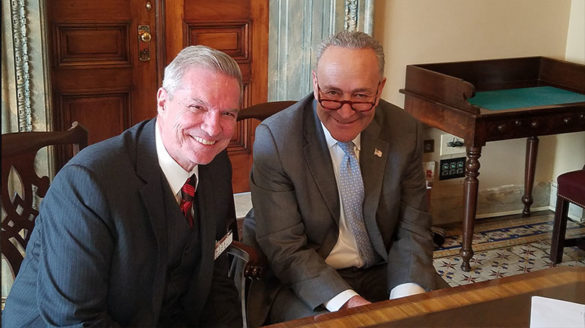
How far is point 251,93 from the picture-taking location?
3.71 m

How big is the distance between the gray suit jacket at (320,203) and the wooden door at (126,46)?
4.64ft

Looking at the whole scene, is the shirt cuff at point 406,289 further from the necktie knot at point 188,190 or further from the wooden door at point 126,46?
the wooden door at point 126,46

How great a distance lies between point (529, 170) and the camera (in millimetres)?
4328

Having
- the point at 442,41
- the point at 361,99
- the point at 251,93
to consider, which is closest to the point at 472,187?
the point at 442,41

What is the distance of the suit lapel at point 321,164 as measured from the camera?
213 cm

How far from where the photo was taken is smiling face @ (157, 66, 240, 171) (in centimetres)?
162

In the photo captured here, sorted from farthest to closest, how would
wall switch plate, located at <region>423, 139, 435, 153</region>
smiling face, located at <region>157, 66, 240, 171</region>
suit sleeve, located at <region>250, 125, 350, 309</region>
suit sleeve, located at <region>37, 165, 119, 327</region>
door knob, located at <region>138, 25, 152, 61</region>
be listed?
1. wall switch plate, located at <region>423, 139, 435, 153</region>
2. door knob, located at <region>138, 25, 152, 61</region>
3. suit sleeve, located at <region>250, 125, 350, 309</region>
4. smiling face, located at <region>157, 66, 240, 171</region>
5. suit sleeve, located at <region>37, 165, 119, 327</region>

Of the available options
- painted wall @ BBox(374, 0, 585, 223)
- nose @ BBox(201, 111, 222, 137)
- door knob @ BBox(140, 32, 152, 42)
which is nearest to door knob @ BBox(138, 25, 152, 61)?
door knob @ BBox(140, 32, 152, 42)

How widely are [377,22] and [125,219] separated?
2.52 metres

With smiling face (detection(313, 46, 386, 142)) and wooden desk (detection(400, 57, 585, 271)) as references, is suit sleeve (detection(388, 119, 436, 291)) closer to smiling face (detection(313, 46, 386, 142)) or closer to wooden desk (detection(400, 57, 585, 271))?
smiling face (detection(313, 46, 386, 142))

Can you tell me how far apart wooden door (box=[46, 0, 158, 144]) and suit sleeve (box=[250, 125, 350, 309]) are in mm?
1444

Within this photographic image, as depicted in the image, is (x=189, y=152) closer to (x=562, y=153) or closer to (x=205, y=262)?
(x=205, y=262)

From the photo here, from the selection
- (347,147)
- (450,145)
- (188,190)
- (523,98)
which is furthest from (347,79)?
(450,145)

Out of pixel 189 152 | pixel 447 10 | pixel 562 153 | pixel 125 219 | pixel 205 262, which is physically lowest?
pixel 562 153
